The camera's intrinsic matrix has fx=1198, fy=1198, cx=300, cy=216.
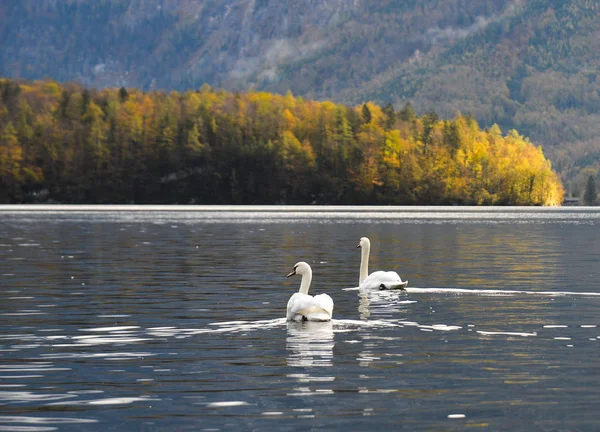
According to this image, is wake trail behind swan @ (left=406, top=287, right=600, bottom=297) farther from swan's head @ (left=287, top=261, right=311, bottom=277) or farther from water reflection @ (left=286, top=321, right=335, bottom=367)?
water reflection @ (left=286, top=321, right=335, bottom=367)

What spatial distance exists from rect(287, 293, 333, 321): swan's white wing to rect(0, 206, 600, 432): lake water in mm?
304

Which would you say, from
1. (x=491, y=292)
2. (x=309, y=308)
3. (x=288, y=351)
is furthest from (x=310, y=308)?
(x=491, y=292)

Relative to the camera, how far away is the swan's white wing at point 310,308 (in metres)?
26.9

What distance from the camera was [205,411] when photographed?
686 inches

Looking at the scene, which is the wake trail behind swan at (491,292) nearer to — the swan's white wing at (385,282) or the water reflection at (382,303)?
the swan's white wing at (385,282)

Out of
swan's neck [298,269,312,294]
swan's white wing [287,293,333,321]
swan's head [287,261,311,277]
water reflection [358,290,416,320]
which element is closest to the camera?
swan's white wing [287,293,333,321]

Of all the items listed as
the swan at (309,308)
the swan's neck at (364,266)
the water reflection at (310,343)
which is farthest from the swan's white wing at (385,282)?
the swan at (309,308)

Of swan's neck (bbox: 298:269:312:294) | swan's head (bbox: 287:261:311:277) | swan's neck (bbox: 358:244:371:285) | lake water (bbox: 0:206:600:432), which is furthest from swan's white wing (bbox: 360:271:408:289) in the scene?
swan's neck (bbox: 298:269:312:294)

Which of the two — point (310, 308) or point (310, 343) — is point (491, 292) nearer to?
point (310, 308)

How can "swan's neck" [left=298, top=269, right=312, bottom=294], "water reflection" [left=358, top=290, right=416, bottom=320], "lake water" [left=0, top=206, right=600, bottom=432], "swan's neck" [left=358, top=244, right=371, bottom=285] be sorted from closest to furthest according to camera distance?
"lake water" [left=0, top=206, right=600, bottom=432], "swan's neck" [left=298, top=269, right=312, bottom=294], "water reflection" [left=358, top=290, right=416, bottom=320], "swan's neck" [left=358, top=244, right=371, bottom=285]

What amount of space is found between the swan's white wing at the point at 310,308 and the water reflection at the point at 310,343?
21 centimetres

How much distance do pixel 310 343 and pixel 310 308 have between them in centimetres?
260

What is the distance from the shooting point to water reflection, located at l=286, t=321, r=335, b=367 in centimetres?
2194

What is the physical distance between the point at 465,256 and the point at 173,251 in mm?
14858
